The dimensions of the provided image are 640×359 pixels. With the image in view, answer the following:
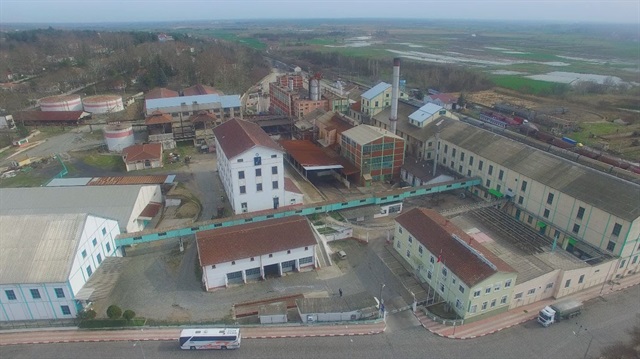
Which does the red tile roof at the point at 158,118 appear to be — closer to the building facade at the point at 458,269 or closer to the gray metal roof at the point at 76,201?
the gray metal roof at the point at 76,201

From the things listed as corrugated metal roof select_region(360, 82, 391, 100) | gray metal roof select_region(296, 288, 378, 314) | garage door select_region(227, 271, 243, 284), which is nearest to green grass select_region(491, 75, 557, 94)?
corrugated metal roof select_region(360, 82, 391, 100)

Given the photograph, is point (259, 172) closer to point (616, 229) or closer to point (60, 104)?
point (616, 229)

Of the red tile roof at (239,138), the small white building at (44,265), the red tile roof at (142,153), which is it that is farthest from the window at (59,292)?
the red tile roof at (142,153)

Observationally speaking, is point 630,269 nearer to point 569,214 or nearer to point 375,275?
point 569,214

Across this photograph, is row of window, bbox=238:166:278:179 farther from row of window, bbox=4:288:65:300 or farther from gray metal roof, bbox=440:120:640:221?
gray metal roof, bbox=440:120:640:221

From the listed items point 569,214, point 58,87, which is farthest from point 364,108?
point 58,87
